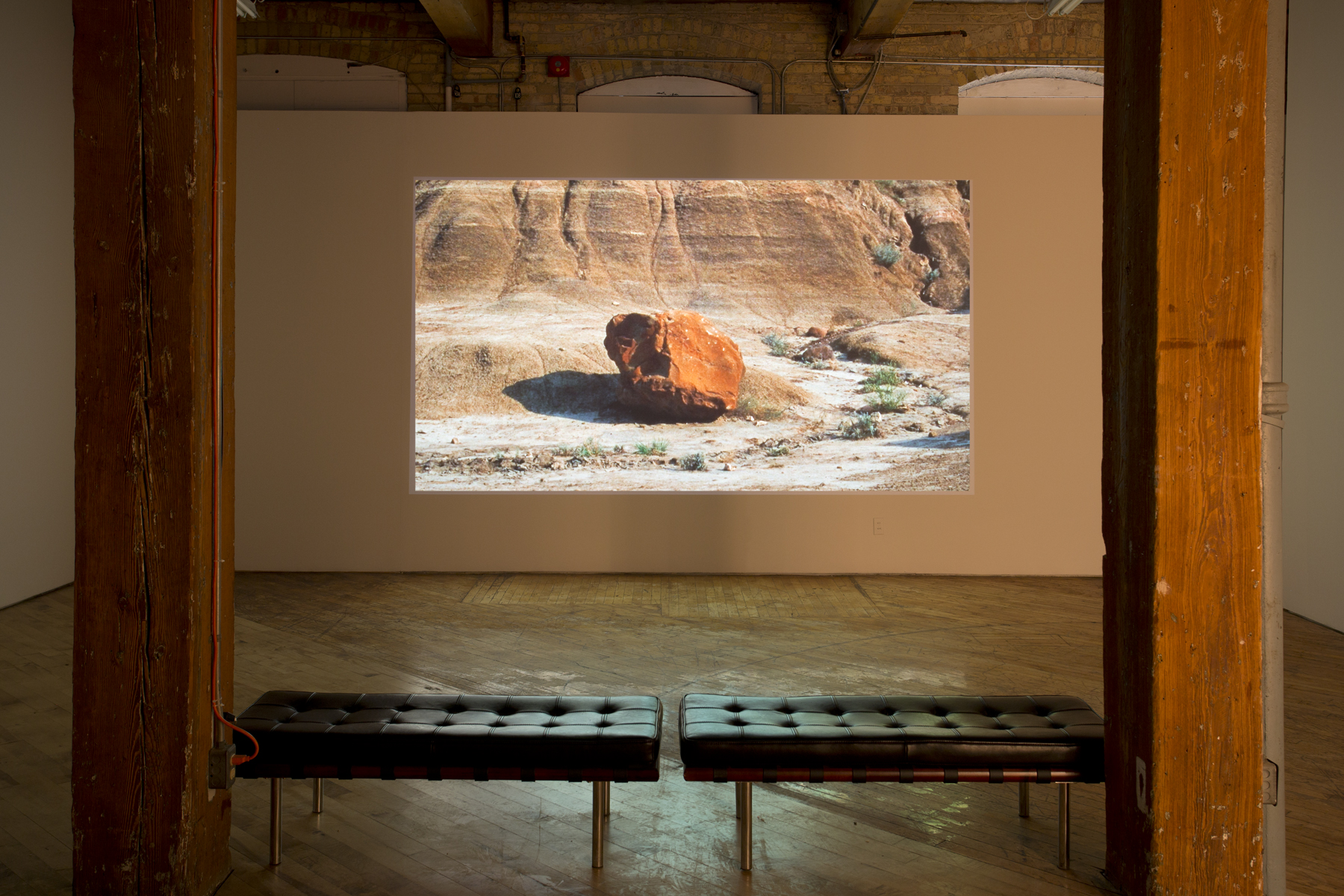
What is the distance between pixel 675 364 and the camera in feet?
23.3

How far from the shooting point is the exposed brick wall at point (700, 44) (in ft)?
23.5

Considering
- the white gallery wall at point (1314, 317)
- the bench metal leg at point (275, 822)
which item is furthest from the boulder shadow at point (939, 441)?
the bench metal leg at point (275, 822)

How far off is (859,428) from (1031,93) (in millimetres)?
2900

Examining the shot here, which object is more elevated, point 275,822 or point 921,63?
point 921,63

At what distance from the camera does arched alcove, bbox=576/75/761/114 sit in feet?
23.9

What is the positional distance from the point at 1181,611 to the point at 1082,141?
18.0 ft

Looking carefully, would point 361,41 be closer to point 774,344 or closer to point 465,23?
point 465,23

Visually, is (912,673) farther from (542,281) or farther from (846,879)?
(542,281)

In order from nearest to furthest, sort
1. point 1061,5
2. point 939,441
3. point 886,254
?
point 1061,5
point 939,441
point 886,254

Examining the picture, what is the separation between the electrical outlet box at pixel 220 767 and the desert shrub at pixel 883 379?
5543 mm

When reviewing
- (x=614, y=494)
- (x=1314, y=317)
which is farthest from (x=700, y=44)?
(x=1314, y=317)

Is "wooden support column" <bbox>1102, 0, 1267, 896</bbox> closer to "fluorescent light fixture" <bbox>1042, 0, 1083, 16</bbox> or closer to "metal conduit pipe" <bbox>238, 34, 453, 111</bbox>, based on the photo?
"fluorescent light fixture" <bbox>1042, 0, 1083, 16</bbox>

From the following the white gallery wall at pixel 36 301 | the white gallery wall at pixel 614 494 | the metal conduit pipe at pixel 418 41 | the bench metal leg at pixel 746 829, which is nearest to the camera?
the bench metal leg at pixel 746 829

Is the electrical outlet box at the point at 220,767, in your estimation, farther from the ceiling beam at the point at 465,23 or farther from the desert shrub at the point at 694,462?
the ceiling beam at the point at 465,23
